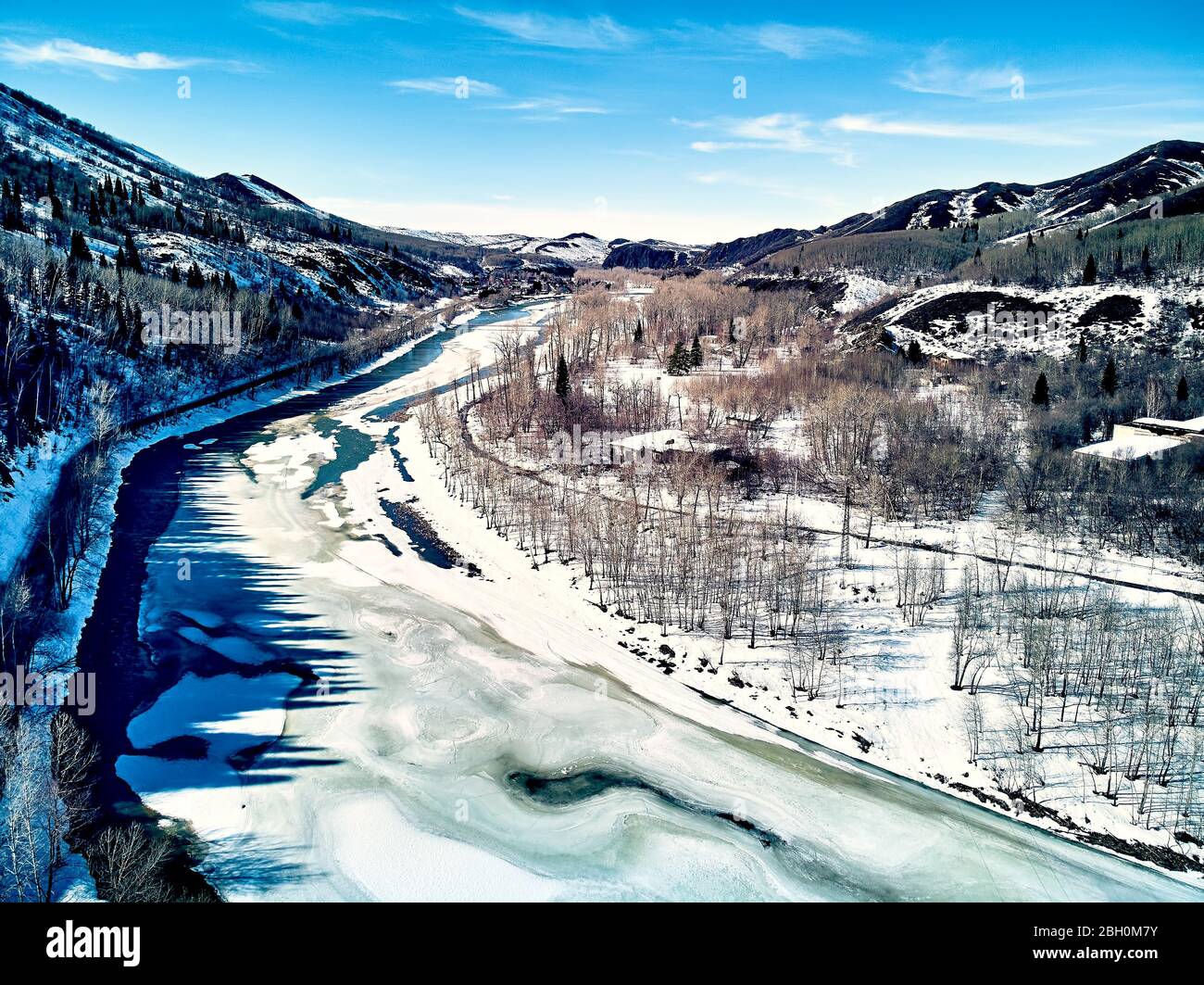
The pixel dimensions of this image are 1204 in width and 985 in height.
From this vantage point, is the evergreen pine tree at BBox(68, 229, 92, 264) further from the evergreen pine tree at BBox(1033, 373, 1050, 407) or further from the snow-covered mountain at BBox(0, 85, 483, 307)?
the evergreen pine tree at BBox(1033, 373, 1050, 407)

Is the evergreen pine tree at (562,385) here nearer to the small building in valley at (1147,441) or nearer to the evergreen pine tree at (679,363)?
the evergreen pine tree at (679,363)

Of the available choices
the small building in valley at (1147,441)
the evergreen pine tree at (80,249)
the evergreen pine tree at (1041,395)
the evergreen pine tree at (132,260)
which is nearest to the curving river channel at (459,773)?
the small building in valley at (1147,441)

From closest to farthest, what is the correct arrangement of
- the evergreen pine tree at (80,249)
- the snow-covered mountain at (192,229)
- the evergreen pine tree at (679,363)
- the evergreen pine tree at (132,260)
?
the evergreen pine tree at (679,363) < the evergreen pine tree at (80,249) < the evergreen pine tree at (132,260) < the snow-covered mountain at (192,229)

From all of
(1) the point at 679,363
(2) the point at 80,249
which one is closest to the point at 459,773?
(1) the point at 679,363

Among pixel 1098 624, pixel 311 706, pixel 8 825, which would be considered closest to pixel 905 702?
pixel 1098 624

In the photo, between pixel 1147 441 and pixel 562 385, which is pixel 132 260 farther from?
pixel 1147 441
